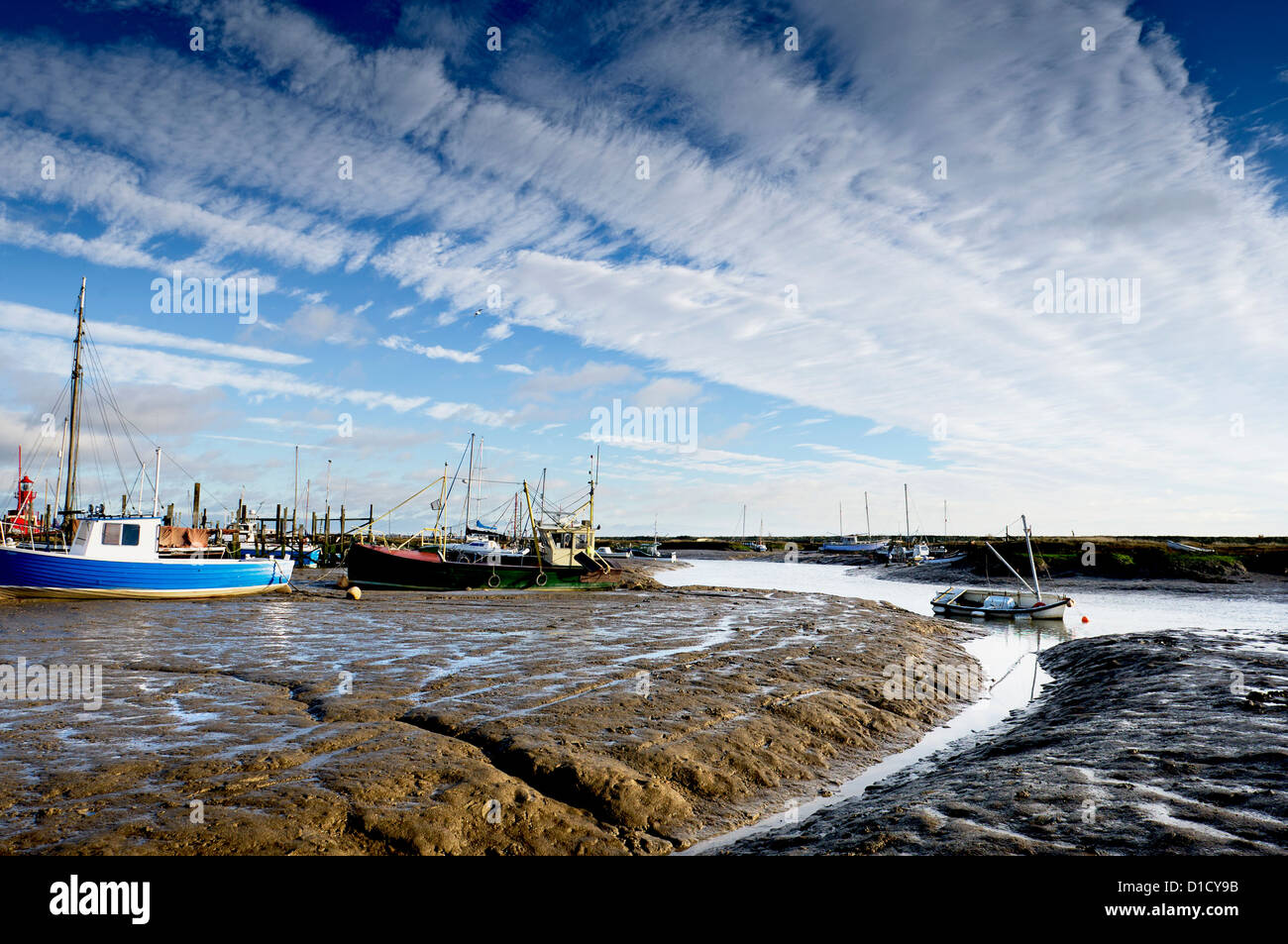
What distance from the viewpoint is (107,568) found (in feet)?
94.7

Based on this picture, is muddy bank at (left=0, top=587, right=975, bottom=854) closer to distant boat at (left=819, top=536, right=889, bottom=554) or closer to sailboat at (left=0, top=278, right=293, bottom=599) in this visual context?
sailboat at (left=0, top=278, right=293, bottom=599)

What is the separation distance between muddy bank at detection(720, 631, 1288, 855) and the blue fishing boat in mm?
31603

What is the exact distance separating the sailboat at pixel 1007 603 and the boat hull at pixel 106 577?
124 feet

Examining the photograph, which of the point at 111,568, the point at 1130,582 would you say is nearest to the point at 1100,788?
the point at 111,568

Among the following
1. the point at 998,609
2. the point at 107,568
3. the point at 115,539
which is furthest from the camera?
the point at 998,609

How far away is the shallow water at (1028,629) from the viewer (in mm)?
10758

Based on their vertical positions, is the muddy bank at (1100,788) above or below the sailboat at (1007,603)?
above

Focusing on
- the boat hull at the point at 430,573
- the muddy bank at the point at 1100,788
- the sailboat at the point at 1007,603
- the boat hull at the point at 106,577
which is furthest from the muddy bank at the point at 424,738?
the boat hull at the point at 430,573

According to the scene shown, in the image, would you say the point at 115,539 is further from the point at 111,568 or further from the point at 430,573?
the point at 430,573

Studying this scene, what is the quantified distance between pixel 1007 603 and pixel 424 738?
35.6 metres

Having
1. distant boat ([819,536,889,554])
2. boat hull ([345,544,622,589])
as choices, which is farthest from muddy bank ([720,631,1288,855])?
distant boat ([819,536,889,554])

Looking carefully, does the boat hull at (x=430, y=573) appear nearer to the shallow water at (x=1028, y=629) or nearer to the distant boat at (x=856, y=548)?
the shallow water at (x=1028, y=629)
